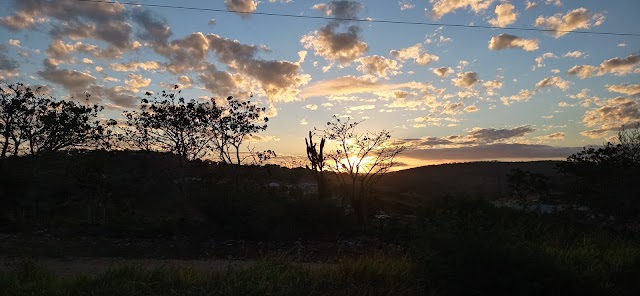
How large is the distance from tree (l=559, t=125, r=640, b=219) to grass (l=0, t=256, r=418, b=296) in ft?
58.6

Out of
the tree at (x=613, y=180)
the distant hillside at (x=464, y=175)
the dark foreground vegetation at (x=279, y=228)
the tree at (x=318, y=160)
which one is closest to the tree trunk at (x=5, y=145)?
the dark foreground vegetation at (x=279, y=228)

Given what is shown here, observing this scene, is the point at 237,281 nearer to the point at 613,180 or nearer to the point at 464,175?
the point at 613,180

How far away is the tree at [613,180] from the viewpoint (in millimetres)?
22086

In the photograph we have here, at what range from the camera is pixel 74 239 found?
1684 cm

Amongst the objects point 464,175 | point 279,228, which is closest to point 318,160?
point 279,228

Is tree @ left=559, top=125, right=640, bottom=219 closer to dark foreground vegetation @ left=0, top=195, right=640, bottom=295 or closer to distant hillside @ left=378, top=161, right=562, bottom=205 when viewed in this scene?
dark foreground vegetation @ left=0, top=195, right=640, bottom=295

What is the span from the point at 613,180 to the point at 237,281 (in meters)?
22.0

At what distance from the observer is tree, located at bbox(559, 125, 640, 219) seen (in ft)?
72.5

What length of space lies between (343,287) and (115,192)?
2466cm

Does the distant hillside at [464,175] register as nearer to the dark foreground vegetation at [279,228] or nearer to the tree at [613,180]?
the dark foreground vegetation at [279,228]

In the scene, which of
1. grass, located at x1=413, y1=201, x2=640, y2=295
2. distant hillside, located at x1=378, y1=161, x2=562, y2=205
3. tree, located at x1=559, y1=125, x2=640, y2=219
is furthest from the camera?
distant hillside, located at x1=378, y1=161, x2=562, y2=205

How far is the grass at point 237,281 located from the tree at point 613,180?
17.9 meters

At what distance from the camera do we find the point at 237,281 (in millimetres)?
7453

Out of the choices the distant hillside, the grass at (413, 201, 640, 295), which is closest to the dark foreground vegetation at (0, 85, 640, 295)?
the grass at (413, 201, 640, 295)
